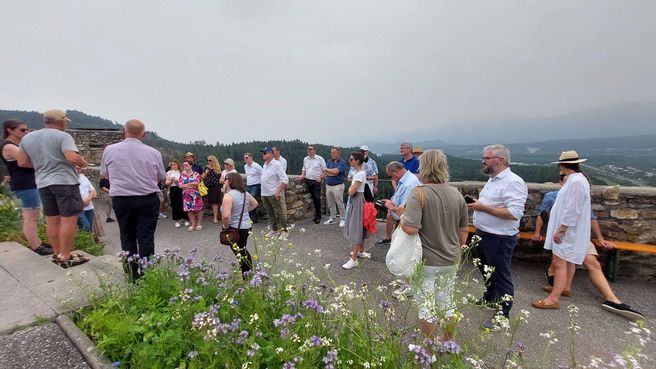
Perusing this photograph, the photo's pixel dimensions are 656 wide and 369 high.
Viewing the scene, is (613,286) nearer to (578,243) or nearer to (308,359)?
(578,243)

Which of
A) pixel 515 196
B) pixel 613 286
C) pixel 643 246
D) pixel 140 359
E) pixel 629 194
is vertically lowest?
pixel 613 286

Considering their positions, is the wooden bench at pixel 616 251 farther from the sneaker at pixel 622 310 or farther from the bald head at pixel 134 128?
the bald head at pixel 134 128

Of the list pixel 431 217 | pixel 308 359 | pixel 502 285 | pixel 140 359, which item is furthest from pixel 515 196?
pixel 140 359

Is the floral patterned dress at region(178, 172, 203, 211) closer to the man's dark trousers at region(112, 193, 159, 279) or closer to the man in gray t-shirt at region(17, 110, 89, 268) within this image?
the man in gray t-shirt at region(17, 110, 89, 268)

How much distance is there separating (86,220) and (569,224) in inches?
289

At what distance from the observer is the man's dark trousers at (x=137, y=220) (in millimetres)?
3229

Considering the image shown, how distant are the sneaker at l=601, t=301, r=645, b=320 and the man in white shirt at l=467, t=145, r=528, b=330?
1.34 m

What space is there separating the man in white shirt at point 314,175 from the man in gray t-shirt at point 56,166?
4828 mm

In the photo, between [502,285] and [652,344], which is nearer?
[652,344]

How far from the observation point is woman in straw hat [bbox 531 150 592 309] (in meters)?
3.36

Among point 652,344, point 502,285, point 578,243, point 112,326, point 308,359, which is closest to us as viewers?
point 308,359

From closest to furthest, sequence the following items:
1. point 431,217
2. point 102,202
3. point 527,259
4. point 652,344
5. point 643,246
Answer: point 431,217 < point 652,344 < point 643,246 < point 527,259 < point 102,202

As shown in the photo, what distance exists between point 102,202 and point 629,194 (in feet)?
44.7

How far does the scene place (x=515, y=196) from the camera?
10.2 feet
